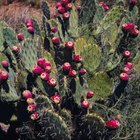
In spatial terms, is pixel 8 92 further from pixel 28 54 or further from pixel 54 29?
pixel 54 29

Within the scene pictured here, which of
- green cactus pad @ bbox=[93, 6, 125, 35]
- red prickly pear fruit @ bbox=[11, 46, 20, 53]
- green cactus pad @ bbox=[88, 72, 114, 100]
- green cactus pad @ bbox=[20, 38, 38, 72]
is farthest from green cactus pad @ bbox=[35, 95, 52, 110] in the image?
green cactus pad @ bbox=[93, 6, 125, 35]

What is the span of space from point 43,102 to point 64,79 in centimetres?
29

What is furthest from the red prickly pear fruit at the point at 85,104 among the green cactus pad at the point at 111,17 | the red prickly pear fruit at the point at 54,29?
the green cactus pad at the point at 111,17

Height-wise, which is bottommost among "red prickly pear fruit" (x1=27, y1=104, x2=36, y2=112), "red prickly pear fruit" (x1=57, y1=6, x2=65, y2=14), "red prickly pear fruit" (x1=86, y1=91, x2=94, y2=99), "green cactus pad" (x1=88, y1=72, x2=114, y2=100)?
"green cactus pad" (x1=88, y1=72, x2=114, y2=100)

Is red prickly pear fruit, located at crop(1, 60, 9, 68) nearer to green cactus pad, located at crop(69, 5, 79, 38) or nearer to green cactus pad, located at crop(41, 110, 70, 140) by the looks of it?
green cactus pad, located at crop(41, 110, 70, 140)

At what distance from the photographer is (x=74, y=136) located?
11.8 ft

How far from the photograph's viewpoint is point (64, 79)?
3449 mm

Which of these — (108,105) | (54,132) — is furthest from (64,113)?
(108,105)

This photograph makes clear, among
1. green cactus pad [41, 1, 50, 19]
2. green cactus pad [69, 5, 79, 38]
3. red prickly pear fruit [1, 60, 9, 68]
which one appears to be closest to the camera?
red prickly pear fruit [1, 60, 9, 68]

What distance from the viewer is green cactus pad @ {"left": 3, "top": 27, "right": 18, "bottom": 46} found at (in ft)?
14.1

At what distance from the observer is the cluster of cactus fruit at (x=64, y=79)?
331 cm

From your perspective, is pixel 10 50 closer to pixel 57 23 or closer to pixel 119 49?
pixel 57 23

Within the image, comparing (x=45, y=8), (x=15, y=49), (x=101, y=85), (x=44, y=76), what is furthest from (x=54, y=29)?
(x=44, y=76)

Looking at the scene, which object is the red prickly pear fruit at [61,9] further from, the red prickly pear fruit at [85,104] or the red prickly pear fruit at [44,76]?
the red prickly pear fruit at [85,104]
